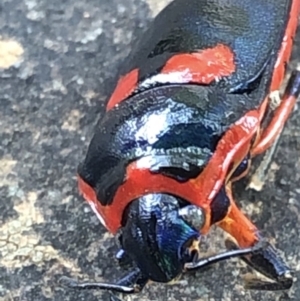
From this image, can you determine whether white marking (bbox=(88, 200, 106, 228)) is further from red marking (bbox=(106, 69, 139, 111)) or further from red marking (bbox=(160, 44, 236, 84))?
red marking (bbox=(160, 44, 236, 84))

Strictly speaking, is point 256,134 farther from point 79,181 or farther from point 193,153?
point 79,181

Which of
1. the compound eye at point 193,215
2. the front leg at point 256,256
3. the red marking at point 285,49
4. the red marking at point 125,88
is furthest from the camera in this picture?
the red marking at point 285,49

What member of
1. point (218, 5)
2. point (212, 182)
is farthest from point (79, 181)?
point (218, 5)

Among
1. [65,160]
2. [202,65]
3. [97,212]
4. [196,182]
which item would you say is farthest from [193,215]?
[65,160]

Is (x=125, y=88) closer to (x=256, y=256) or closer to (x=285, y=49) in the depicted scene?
(x=285, y=49)

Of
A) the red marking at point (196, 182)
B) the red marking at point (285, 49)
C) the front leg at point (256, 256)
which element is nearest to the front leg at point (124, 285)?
the red marking at point (196, 182)

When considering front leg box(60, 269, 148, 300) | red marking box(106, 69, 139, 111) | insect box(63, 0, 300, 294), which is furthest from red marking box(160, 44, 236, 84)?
front leg box(60, 269, 148, 300)

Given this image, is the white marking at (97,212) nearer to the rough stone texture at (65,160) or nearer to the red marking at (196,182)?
the red marking at (196,182)
